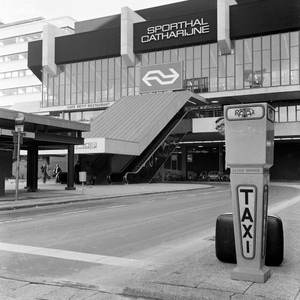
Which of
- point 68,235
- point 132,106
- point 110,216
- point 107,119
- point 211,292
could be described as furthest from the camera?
point 132,106

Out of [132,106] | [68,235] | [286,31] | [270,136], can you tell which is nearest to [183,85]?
[132,106]

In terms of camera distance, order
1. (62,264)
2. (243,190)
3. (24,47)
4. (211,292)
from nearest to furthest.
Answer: (211,292) < (243,190) < (62,264) < (24,47)

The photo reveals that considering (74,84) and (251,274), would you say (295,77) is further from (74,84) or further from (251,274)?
(251,274)

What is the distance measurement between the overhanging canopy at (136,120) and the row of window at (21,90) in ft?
132

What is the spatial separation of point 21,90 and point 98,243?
81.6 meters

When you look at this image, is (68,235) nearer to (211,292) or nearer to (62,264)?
(62,264)

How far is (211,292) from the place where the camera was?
4.50 meters

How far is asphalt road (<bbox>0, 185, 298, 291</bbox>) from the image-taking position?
19.6ft

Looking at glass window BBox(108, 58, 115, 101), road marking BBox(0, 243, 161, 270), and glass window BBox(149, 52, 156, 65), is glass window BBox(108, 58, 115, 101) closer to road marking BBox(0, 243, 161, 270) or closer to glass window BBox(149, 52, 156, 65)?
glass window BBox(149, 52, 156, 65)

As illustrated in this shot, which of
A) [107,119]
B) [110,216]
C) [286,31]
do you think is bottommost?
[110,216]

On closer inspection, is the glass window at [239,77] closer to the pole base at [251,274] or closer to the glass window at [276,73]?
the glass window at [276,73]

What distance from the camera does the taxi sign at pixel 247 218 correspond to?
4934 mm

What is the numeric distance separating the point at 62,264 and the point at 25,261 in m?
0.66

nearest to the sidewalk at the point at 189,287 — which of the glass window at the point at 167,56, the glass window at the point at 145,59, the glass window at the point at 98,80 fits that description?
the glass window at the point at 167,56
